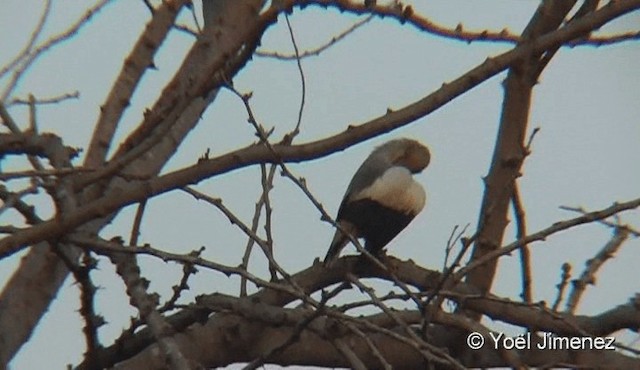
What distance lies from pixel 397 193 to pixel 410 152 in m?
0.33

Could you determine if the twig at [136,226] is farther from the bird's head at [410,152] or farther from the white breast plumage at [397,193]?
the bird's head at [410,152]

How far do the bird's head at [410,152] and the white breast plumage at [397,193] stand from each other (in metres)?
0.20

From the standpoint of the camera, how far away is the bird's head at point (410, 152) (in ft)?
11.3

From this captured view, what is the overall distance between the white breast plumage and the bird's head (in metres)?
0.20

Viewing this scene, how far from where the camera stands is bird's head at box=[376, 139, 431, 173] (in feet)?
11.3

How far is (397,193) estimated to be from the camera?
125 inches

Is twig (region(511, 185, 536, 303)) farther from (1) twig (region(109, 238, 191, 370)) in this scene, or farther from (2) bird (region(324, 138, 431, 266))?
(1) twig (region(109, 238, 191, 370))

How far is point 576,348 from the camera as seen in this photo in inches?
92.5

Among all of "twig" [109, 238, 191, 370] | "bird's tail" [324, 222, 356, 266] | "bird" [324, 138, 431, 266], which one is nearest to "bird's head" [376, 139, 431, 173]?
"bird" [324, 138, 431, 266]

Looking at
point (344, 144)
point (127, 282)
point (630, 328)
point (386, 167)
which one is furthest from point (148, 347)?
point (386, 167)

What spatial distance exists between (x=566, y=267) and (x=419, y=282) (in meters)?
0.31

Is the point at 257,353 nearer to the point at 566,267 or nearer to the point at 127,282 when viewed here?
the point at 127,282

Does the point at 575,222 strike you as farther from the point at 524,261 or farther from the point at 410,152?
the point at 410,152

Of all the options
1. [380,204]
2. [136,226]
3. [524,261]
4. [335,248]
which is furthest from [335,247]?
[136,226]
